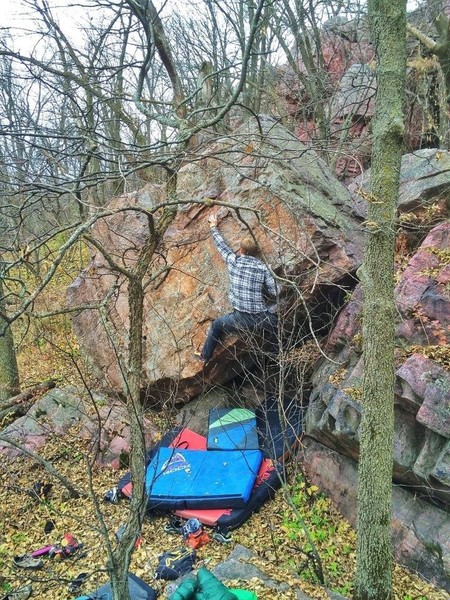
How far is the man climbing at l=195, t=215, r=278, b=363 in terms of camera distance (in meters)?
5.57

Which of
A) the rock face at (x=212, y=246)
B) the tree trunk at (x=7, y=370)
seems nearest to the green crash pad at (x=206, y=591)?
the rock face at (x=212, y=246)

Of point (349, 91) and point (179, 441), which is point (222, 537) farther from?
point (349, 91)

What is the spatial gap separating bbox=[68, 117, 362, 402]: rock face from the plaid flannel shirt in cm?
40

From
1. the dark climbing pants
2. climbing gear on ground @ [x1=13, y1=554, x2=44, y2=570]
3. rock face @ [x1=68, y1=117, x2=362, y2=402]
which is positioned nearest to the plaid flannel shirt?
the dark climbing pants

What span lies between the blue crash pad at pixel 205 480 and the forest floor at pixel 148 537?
32 cm

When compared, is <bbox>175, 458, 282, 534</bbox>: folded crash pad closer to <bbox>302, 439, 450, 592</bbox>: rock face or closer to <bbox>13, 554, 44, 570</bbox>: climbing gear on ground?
<bbox>302, 439, 450, 592</bbox>: rock face

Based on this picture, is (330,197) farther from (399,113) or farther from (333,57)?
(333,57)

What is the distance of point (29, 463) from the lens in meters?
6.51

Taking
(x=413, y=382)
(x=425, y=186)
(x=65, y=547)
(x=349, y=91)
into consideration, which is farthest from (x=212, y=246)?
(x=349, y=91)

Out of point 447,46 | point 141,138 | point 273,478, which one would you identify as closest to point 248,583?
point 273,478

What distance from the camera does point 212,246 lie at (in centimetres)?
665

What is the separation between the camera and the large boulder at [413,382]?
411 cm

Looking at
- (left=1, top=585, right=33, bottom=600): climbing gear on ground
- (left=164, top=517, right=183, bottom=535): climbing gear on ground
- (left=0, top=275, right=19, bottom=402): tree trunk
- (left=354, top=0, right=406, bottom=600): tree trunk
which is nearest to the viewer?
(left=354, top=0, right=406, bottom=600): tree trunk

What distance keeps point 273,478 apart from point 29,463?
142 inches
